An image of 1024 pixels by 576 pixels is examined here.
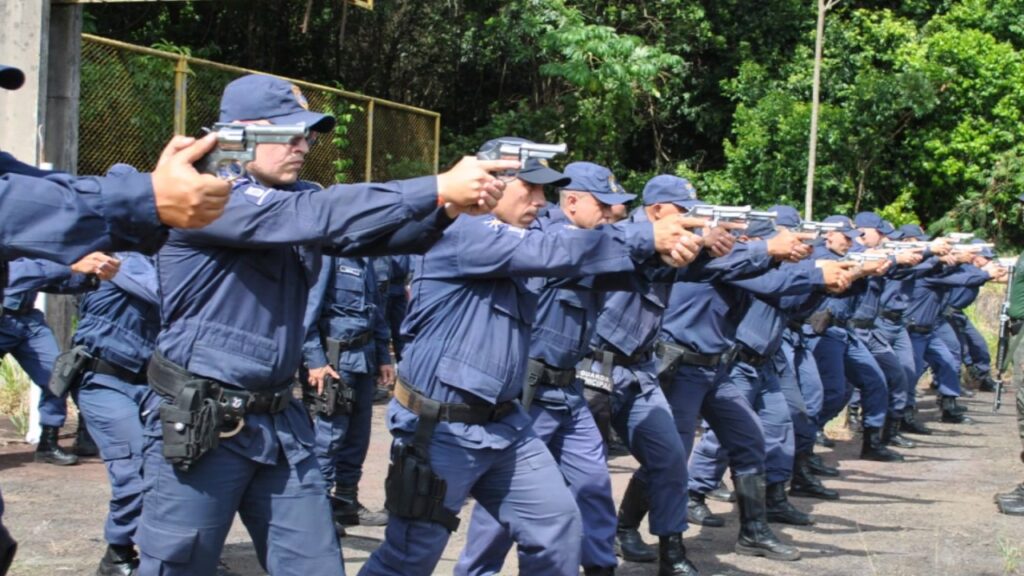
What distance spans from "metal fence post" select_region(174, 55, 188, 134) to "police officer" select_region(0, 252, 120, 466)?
10.6 feet

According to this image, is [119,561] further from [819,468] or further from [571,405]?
[819,468]

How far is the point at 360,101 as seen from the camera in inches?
576

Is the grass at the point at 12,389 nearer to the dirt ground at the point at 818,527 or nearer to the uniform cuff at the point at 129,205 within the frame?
the dirt ground at the point at 818,527

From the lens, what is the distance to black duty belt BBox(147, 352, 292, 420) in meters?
4.33

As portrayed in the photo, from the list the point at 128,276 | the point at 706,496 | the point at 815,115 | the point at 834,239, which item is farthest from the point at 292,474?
the point at 815,115

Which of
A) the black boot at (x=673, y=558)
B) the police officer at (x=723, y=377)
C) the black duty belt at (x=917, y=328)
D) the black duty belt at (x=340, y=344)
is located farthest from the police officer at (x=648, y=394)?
the black duty belt at (x=917, y=328)

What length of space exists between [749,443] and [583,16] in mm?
14477

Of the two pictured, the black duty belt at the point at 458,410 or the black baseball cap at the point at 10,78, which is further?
the black duty belt at the point at 458,410

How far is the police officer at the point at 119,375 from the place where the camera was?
634cm

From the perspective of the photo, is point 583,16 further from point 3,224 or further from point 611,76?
point 3,224

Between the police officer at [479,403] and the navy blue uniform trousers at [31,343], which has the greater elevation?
the police officer at [479,403]

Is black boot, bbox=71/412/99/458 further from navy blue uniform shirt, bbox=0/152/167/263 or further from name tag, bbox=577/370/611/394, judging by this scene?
navy blue uniform shirt, bbox=0/152/167/263

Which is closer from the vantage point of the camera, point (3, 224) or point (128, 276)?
point (3, 224)

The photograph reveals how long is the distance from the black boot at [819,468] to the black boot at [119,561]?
19.3 feet
